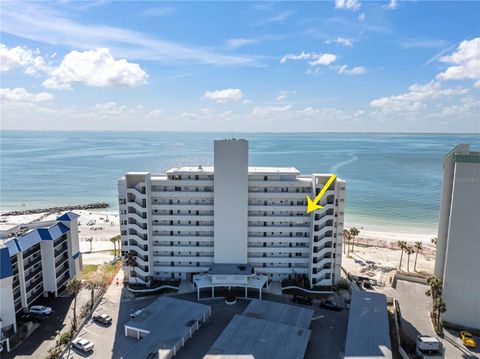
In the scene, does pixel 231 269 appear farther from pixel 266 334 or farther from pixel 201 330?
pixel 266 334

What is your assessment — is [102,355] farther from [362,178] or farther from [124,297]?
[362,178]

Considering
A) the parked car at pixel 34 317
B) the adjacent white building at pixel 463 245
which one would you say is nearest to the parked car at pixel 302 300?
the adjacent white building at pixel 463 245

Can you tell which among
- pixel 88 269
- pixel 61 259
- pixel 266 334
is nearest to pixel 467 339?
pixel 266 334

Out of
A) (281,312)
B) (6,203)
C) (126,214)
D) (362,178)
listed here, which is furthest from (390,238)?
(6,203)

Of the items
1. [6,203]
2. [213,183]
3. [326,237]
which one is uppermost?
[213,183]

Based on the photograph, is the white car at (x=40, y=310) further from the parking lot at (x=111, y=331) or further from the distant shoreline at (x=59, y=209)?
the distant shoreline at (x=59, y=209)

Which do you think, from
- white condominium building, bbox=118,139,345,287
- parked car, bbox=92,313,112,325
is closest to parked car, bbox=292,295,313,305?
white condominium building, bbox=118,139,345,287
